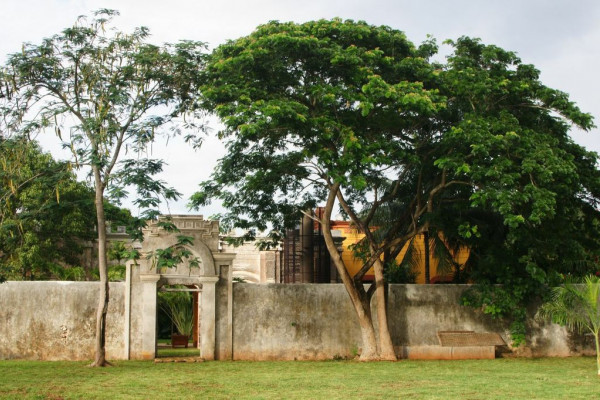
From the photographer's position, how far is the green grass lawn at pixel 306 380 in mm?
11312

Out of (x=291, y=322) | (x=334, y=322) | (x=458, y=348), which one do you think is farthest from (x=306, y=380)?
(x=458, y=348)

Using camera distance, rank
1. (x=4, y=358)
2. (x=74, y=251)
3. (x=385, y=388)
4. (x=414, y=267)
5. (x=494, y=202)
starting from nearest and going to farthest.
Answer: (x=385, y=388)
(x=494, y=202)
(x=4, y=358)
(x=414, y=267)
(x=74, y=251)

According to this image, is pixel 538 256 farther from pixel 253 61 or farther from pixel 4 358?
pixel 4 358

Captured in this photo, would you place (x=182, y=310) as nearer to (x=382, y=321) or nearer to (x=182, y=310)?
(x=182, y=310)

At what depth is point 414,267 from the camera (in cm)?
2131

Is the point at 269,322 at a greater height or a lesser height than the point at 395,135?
lesser

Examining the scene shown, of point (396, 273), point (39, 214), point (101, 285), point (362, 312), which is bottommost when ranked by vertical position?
point (362, 312)

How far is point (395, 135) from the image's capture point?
16781 mm

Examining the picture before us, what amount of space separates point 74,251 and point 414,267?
518 inches

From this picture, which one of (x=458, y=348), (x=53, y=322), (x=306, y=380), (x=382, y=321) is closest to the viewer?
(x=306, y=380)

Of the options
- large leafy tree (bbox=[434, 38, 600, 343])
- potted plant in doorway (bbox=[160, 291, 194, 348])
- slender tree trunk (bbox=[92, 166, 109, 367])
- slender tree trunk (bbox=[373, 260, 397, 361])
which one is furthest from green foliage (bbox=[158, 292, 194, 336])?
large leafy tree (bbox=[434, 38, 600, 343])

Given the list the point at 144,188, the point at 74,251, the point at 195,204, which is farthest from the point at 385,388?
the point at 74,251

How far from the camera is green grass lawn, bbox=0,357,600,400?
37.1ft

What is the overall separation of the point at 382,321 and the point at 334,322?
3.88ft
